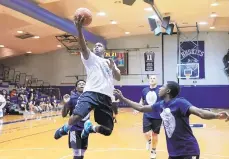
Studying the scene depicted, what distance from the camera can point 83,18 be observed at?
3.81 metres

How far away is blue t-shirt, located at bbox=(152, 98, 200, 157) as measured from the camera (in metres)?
3.55

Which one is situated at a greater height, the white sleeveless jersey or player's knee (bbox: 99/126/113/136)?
the white sleeveless jersey

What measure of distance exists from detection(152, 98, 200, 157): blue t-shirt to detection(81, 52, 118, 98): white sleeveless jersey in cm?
85

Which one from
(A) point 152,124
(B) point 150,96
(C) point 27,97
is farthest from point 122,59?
(A) point 152,124

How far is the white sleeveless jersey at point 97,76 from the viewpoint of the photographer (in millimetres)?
4125

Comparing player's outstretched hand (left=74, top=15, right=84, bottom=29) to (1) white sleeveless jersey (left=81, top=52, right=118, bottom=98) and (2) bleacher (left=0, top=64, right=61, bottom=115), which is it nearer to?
(1) white sleeveless jersey (left=81, top=52, right=118, bottom=98)

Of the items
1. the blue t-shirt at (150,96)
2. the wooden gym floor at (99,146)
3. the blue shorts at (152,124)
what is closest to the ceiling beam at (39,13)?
the wooden gym floor at (99,146)

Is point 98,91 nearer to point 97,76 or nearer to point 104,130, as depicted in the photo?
point 97,76

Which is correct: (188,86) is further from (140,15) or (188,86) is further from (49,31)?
(49,31)

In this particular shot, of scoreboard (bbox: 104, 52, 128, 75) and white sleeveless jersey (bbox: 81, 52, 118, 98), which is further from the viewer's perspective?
scoreboard (bbox: 104, 52, 128, 75)

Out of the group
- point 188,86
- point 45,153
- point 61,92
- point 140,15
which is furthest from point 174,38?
point 45,153

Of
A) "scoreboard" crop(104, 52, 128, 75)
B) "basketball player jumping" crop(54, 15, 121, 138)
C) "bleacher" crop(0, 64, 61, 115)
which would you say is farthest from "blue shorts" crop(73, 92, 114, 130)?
"scoreboard" crop(104, 52, 128, 75)

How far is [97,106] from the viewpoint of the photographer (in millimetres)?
4141

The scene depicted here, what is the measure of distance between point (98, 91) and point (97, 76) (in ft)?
0.61
